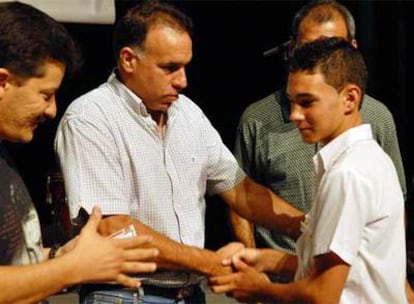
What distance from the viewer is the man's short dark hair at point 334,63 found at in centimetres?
359

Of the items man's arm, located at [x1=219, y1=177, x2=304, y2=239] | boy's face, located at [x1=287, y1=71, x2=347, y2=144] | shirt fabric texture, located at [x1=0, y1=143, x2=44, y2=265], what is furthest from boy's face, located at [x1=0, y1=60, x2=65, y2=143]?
man's arm, located at [x1=219, y1=177, x2=304, y2=239]

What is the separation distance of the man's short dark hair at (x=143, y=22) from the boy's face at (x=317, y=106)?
623 millimetres

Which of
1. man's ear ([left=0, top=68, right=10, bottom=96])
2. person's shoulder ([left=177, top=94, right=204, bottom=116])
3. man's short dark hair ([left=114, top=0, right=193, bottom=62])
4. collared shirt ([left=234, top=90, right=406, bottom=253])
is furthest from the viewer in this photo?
collared shirt ([left=234, top=90, right=406, bottom=253])

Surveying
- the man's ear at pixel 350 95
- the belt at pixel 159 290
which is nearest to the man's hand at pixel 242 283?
the belt at pixel 159 290

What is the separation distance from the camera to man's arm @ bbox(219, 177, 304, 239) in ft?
14.3

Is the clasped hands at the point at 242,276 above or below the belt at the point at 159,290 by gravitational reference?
above

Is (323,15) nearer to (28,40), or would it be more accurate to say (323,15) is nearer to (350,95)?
(350,95)

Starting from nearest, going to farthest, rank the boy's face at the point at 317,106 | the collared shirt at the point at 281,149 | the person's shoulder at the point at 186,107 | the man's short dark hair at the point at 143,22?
the boy's face at the point at 317,106
the man's short dark hair at the point at 143,22
the person's shoulder at the point at 186,107
the collared shirt at the point at 281,149

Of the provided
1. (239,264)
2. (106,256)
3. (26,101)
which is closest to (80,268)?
(106,256)

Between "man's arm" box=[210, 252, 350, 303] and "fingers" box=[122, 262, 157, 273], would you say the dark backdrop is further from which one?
"fingers" box=[122, 262, 157, 273]

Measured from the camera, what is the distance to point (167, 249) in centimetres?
375

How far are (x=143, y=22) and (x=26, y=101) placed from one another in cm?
110

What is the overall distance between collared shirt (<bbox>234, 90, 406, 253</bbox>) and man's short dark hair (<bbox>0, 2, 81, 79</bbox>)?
1.84 meters

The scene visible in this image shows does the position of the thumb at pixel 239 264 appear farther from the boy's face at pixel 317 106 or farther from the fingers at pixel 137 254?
the fingers at pixel 137 254
